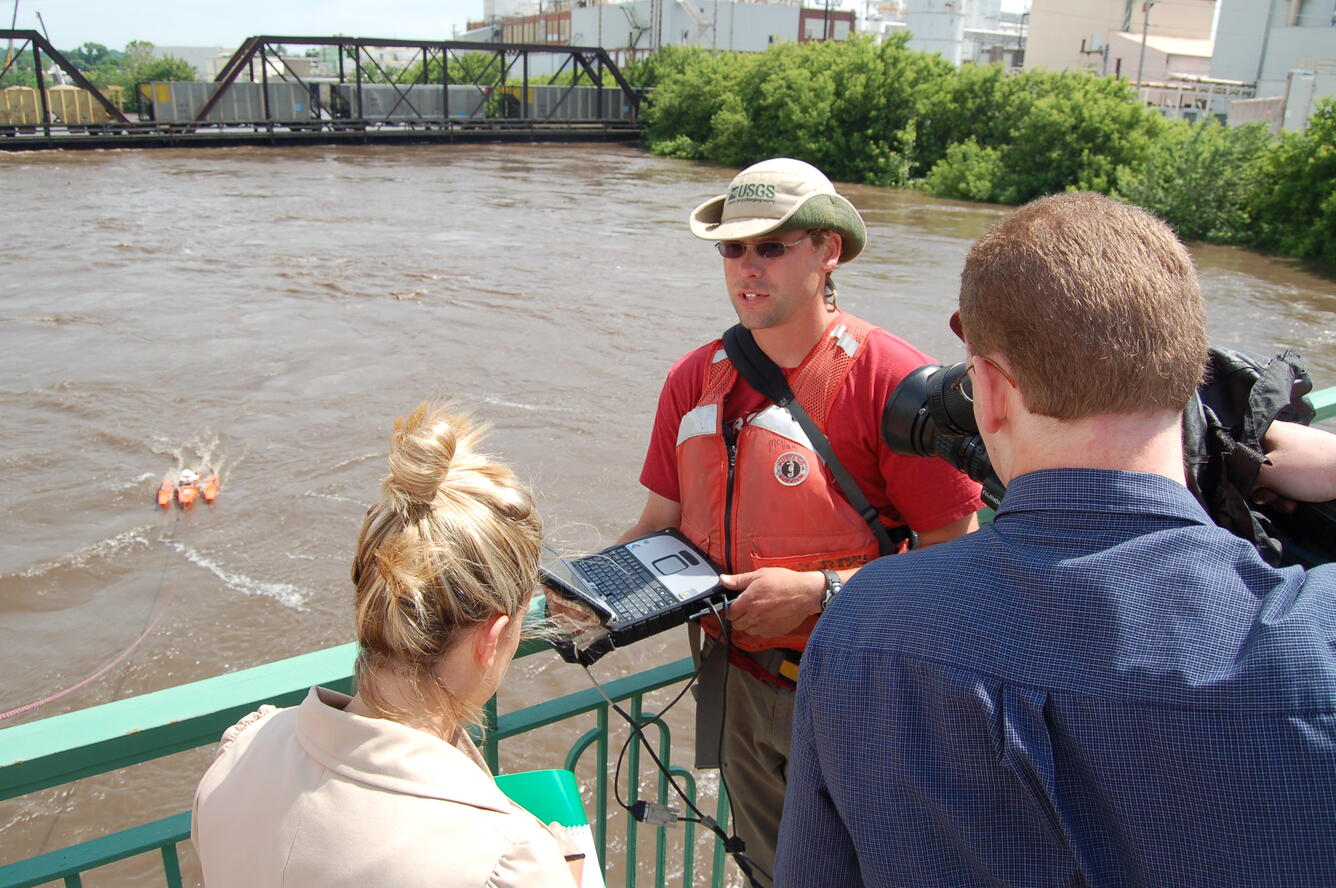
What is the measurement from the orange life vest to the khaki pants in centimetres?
12

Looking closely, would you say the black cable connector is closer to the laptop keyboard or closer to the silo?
the laptop keyboard

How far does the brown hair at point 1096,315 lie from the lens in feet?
3.62

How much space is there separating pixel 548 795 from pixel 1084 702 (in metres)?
0.92

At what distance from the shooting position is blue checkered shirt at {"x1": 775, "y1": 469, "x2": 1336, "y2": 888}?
3.22 feet

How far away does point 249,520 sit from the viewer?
8438 millimetres

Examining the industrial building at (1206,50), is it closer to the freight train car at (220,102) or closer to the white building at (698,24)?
the white building at (698,24)

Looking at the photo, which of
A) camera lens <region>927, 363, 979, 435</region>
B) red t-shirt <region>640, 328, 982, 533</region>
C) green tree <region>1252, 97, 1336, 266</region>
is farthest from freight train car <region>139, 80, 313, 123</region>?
camera lens <region>927, 363, 979, 435</region>

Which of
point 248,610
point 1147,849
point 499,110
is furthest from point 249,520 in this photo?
point 499,110

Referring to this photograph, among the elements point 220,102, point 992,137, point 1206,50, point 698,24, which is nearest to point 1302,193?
point 992,137

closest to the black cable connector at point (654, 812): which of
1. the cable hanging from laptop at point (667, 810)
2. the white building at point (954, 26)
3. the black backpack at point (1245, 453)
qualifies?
the cable hanging from laptop at point (667, 810)

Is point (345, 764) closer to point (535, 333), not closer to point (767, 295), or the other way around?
point (767, 295)

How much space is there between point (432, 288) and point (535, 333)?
119 inches

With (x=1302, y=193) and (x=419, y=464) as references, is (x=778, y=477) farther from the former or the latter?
(x=1302, y=193)

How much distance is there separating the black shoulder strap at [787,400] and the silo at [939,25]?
237 feet
